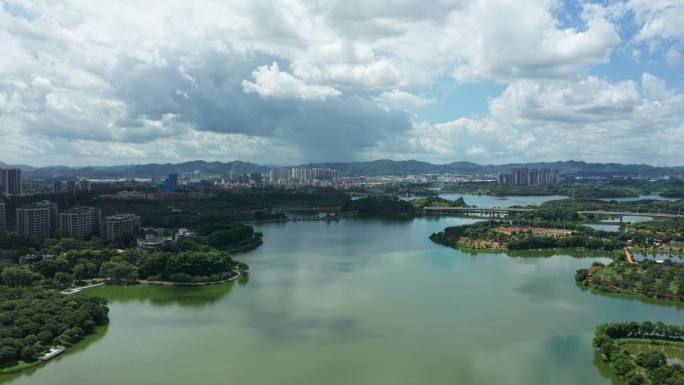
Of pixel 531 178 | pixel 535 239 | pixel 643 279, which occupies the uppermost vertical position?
pixel 531 178

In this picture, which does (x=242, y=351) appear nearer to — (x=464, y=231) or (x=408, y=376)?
(x=408, y=376)

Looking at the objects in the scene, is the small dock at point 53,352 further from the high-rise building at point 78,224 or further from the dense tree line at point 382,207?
the dense tree line at point 382,207

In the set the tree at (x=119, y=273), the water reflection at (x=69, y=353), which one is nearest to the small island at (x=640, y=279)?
the water reflection at (x=69, y=353)

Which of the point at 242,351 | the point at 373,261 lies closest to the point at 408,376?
the point at 242,351

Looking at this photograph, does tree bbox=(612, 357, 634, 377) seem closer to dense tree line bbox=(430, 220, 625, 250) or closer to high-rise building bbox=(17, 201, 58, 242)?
dense tree line bbox=(430, 220, 625, 250)

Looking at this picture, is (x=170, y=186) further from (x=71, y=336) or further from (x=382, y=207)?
(x=71, y=336)

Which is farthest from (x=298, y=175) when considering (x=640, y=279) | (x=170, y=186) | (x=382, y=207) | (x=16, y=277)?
(x=640, y=279)

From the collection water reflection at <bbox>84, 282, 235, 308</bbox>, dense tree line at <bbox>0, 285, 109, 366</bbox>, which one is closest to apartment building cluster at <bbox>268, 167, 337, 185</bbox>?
water reflection at <bbox>84, 282, 235, 308</bbox>
